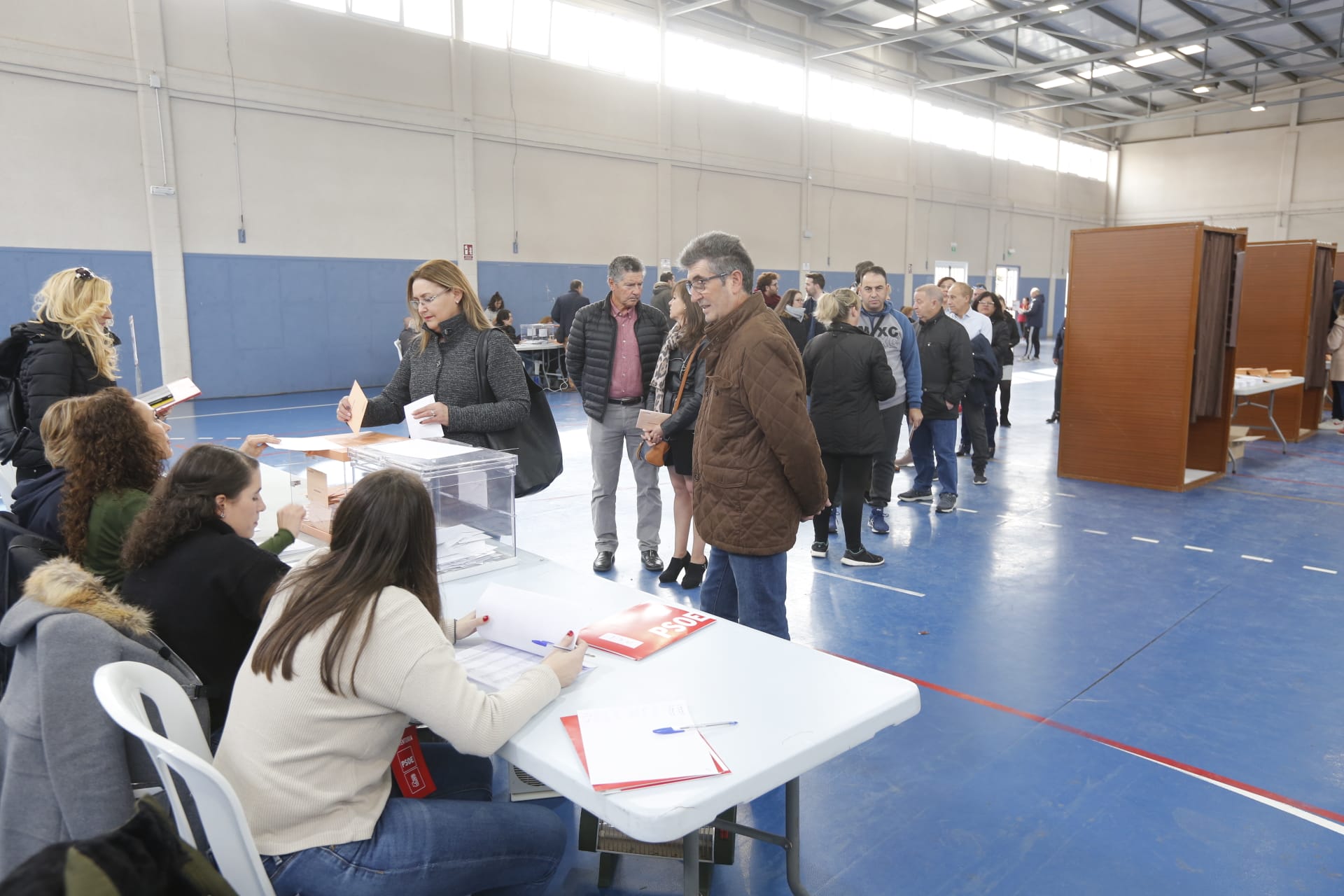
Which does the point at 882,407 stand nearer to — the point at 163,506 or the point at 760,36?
the point at 163,506

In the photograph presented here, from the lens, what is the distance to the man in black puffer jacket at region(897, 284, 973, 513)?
18.9 ft

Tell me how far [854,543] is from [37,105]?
946 cm

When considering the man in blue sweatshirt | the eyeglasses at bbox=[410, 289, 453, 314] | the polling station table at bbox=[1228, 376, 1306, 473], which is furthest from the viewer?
the polling station table at bbox=[1228, 376, 1306, 473]

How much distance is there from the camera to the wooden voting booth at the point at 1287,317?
27.5 ft

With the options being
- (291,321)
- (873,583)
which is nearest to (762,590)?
(873,583)

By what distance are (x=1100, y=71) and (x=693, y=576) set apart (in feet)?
64.8

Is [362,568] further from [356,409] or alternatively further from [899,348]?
[899,348]

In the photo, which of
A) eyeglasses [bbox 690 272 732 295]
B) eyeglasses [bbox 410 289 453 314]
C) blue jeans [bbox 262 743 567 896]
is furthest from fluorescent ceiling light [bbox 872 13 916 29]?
blue jeans [bbox 262 743 567 896]

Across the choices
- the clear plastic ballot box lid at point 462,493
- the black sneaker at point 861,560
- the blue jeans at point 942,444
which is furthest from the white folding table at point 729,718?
the blue jeans at point 942,444

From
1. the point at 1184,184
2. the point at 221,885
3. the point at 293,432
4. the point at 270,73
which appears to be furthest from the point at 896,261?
the point at 221,885

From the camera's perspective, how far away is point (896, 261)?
18.9m

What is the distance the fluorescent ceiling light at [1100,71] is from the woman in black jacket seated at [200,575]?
21.3 m

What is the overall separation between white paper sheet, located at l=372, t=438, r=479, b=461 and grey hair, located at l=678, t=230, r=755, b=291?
0.86 meters

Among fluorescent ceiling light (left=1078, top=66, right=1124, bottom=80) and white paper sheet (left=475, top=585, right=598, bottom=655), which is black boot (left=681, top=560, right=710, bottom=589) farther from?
fluorescent ceiling light (left=1078, top=66, right=1124, bottom=80)
